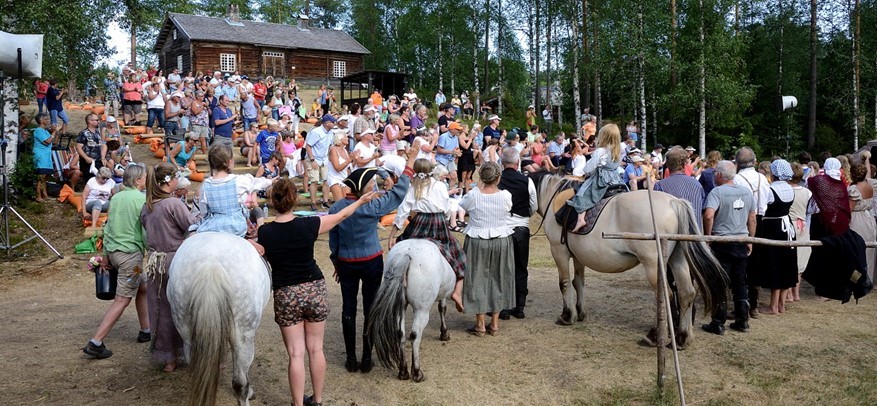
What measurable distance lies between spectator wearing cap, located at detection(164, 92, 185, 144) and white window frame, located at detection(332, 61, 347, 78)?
2898 cm

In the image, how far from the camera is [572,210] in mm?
6891

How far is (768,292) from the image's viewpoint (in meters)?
8.95

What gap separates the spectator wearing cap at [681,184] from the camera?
274 inches

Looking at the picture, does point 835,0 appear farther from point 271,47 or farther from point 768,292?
point 271,47

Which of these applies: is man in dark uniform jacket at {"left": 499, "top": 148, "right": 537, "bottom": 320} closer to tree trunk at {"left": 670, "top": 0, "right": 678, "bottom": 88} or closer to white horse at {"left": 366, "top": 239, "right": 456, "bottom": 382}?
white horse at {"left": 366, "top": 239, "right": 456, "bottom": 382}

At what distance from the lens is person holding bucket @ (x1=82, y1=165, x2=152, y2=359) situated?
569 cm

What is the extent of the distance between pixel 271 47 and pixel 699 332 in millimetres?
38879

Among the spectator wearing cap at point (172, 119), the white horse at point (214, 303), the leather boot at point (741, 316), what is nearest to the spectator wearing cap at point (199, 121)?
the spectator wearing cap at point (172, 119)

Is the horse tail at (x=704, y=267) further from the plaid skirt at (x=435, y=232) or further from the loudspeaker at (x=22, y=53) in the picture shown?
the loudspeaker at (x=22, y=53)

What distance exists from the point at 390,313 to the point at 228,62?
39070 mm

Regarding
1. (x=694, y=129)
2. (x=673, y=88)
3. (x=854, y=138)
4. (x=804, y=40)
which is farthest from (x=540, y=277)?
(x=804, y=40)

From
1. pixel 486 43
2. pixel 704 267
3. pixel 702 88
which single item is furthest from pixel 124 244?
pixel 486 43

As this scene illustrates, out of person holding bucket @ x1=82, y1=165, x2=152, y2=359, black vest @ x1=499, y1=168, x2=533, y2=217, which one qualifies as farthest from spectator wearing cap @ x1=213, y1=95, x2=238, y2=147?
black vest @ x1=499, y1=168, x2=533, y2=217

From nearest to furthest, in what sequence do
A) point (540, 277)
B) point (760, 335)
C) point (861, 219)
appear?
point (760, 335) < point (861, 219) < point (540, 277)
